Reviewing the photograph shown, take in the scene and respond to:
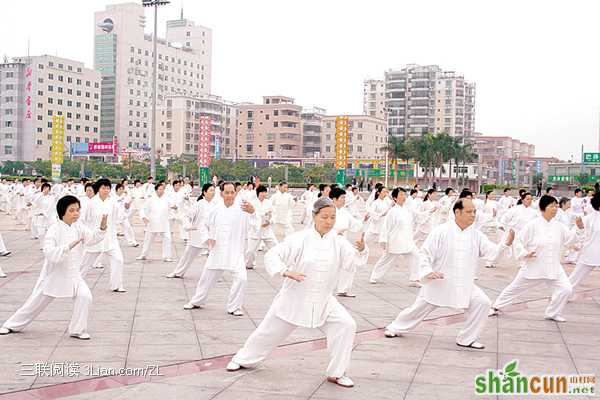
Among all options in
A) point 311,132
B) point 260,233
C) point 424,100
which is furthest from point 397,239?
point 424,100

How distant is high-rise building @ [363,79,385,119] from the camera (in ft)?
367

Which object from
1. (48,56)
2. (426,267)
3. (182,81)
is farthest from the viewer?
(182,81)

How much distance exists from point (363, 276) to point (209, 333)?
5.43 m

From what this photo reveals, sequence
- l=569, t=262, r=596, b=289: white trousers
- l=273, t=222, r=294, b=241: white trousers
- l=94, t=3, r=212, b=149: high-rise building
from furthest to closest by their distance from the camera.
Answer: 1. l=94, t=3, r=212, b=149: high-rise building
2. l=273, t=222, r=294, b=241: white trousers
3. l=569, t=262, r=596, b=289: white trousers

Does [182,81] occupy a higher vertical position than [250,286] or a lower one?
higher

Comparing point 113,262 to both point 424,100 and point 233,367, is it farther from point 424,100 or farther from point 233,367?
point 424,100

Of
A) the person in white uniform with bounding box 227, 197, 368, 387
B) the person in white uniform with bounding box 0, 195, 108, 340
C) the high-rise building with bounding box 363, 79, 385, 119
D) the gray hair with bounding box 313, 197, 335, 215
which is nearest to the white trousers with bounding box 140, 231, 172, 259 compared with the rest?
the person in white uniform with bounding box 0, 195, 108, 340

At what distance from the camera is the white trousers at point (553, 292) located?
26.8 ft

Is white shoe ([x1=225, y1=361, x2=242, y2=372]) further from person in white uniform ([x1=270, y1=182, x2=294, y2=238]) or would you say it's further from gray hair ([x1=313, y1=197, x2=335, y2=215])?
person in white uniform ([x1=270, y1=182, x2=294, y2=238])

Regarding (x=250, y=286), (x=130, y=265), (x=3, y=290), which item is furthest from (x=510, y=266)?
(x=3, y=290)

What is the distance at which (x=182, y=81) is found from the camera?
365 ft

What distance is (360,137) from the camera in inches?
3489

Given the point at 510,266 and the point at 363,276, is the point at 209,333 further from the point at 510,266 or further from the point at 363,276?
the point at 510,266

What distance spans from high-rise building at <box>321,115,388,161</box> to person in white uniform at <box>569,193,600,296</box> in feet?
252
